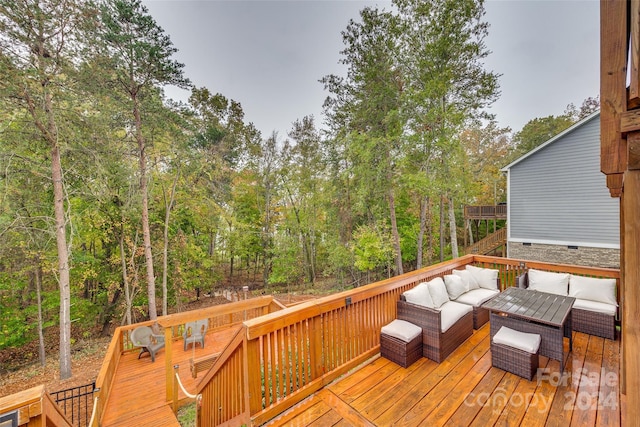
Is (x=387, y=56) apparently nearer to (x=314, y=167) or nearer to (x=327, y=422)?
(x=314, y=167)

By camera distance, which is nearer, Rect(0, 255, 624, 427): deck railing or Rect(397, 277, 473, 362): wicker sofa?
Rect(0, 255, 624, 427): deck railing

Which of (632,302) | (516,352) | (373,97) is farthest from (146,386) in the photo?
(373,97)

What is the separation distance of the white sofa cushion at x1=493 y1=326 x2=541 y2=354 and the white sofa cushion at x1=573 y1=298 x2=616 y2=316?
1.52m

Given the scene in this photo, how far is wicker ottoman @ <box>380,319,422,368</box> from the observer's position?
2.79 m

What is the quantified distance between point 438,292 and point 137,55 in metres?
9.86

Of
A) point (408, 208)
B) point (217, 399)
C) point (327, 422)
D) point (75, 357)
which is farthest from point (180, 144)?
point (408, 208)

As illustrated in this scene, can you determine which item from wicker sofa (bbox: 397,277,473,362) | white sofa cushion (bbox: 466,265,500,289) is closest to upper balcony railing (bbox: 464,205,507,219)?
white sofa cushion (bbox: 466,265,500,289)

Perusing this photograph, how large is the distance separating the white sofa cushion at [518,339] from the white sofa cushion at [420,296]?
29.9 inches

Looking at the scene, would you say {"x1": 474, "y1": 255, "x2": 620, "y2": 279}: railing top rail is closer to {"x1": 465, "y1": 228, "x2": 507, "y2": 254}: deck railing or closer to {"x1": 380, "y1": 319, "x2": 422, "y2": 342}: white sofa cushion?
{"x1": 380, "y1": 319, "x2": 422, "y2": 342}: white sofa cushion

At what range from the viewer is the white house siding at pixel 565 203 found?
26.2ft

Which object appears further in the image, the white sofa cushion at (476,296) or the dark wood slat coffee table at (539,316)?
the white sofa cushion at (476,296)

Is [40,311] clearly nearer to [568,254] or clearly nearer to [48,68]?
[48,68]

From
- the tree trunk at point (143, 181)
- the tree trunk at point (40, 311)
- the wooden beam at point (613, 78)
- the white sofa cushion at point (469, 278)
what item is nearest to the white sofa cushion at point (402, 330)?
the white sofa cushion at point (469, 278)

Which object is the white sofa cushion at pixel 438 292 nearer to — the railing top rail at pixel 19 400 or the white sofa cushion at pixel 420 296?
the white sofa cushion at pixel 420 296
